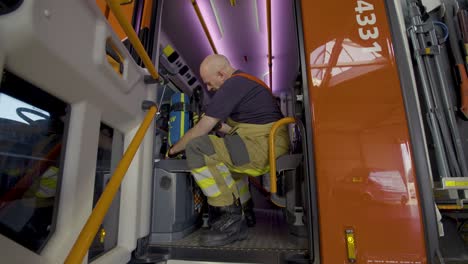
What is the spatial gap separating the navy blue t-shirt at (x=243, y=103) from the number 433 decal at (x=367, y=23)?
82 cm

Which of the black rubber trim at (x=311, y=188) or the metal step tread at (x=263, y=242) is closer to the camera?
the black rubber trim at (x=311, y=188)

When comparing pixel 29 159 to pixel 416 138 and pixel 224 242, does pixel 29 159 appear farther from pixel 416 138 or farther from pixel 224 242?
pixel 416 138

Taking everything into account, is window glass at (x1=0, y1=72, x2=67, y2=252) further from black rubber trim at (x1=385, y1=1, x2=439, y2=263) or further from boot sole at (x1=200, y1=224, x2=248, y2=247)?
black rubber trim at (x1=385, y1=1, x2=439, y2=263)

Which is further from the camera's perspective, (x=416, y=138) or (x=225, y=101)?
(x=225, y=101)

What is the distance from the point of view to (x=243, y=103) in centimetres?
208

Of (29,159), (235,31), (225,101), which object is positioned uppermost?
(235,31)

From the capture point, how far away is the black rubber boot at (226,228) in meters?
1.70

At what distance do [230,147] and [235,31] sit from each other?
2515mm

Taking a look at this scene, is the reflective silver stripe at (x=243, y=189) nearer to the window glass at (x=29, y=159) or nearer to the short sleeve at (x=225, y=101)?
the short sleeve at (x=225, y=101)

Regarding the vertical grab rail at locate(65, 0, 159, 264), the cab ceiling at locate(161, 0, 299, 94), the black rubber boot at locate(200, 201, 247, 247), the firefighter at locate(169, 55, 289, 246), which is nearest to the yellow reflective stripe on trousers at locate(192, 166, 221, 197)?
the firefighter at locate(169, 55, 289, 246)

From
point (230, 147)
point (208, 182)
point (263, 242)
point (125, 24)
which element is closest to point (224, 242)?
point (263, 242)

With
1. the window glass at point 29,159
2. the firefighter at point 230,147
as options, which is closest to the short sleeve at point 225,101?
the firefighter at point 230,147

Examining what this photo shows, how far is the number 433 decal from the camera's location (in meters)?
1.52

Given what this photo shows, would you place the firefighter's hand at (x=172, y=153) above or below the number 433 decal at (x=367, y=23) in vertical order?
below
